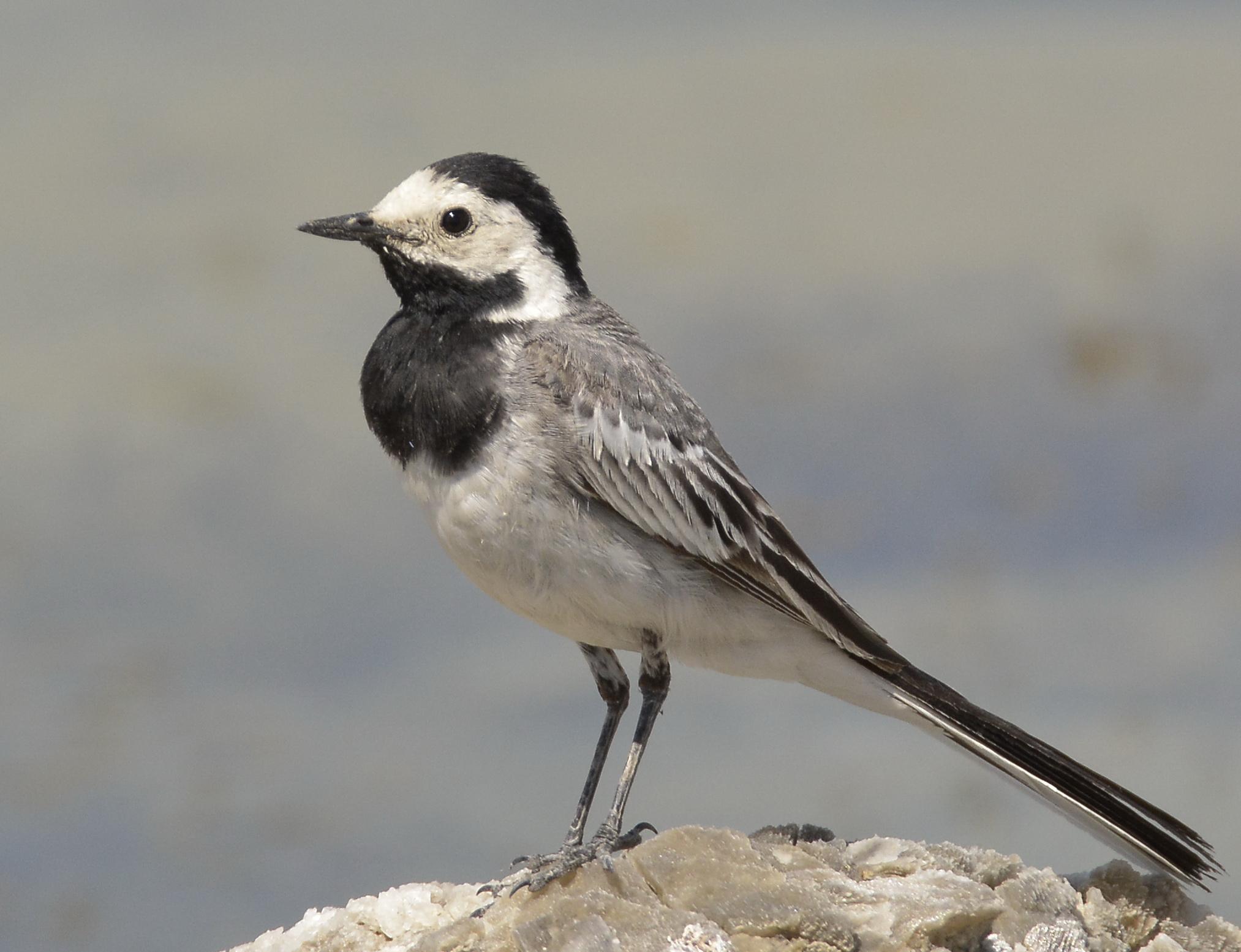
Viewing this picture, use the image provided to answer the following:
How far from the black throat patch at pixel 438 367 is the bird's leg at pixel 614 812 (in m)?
1.48

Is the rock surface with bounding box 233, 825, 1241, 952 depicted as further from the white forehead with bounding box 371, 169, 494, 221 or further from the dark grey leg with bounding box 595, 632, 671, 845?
the white forehead with bounding box 371, 169, 494, 221

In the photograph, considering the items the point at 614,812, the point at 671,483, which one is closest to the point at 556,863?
the point at 614,812

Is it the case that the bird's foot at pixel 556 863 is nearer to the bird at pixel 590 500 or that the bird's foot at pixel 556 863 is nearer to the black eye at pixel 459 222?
the bird at pixel 590 500

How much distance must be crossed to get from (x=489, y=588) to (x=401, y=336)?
149 centimetres

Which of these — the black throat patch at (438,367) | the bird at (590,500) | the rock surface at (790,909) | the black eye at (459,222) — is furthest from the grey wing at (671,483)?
the rock surface at (790,909)

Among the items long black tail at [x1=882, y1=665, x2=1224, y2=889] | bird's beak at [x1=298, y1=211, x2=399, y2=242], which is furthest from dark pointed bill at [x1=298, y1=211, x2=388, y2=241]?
long black tail at [x1=882, y1=665, x2=1224, y2=889]

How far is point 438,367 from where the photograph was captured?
795 cm

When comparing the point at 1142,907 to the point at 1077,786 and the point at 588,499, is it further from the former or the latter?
the point at 588,499

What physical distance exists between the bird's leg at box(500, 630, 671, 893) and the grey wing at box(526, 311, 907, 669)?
605 millimetres

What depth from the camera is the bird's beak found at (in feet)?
28.1

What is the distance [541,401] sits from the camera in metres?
7.81

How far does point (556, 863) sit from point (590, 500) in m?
1.84

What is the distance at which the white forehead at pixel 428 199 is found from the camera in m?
8.52

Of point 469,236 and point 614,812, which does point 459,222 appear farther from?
point 614,812
